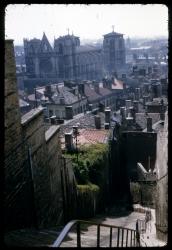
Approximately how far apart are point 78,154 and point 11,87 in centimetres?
1234

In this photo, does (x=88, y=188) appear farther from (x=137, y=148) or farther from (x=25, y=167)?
(x=137, y=148)

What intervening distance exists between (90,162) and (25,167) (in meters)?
11.2

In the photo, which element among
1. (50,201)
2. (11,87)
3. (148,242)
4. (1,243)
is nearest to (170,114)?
(1,243)

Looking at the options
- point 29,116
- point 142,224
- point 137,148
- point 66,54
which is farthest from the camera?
point 66,54

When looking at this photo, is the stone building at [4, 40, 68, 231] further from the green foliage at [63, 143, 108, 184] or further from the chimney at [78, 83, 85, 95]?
the chimney at [78, 83, 85, 95]

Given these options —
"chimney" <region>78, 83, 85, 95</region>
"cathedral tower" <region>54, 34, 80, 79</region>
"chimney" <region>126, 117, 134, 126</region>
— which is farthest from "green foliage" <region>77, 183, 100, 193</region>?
"cathedral tower" <region>54, 34, 80, 79</region>

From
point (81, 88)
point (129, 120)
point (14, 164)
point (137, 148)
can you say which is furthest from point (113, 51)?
point (14, 164)

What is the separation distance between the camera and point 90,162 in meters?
19.5

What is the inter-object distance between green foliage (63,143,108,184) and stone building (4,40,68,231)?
22.8ft

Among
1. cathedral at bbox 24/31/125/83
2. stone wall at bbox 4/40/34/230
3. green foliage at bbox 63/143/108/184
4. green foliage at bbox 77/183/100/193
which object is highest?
cathedral at bbox 24/31/125/83

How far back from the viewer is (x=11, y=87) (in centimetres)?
792

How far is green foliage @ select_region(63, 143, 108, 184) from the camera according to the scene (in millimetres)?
18375

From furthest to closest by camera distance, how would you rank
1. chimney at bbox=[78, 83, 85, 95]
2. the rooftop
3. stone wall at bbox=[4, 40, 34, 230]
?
chimney at bbox=[78, 83, 85, 95] → the rooftop → stone wall at bbox=[4, 40, 34, 230]

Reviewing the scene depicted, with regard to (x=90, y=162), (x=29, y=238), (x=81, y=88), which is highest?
(x=81, y=88)
